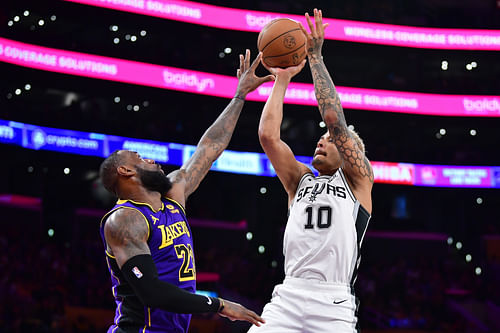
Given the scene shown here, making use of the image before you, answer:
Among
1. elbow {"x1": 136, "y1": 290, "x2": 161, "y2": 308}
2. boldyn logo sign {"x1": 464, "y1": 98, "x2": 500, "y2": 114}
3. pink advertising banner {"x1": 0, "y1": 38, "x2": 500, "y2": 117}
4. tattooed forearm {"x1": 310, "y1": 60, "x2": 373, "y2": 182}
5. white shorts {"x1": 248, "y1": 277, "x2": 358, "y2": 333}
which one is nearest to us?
elbow {"x1": 136, "y1": 290, "x2": 161, "y2": 308}

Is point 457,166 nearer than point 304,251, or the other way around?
point 304,251

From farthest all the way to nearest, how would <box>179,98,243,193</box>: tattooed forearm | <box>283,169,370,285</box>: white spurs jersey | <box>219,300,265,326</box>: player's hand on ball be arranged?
<box>179,98,243,193</box>: tattooed forearm → <box>283,169,370,285</box>: white spurs jersey → <box>219,300,265,326</box>: player's hand on ball

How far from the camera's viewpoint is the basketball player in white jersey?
373cm

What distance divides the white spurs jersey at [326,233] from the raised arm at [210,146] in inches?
31.1

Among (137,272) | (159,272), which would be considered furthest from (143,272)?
(159,272)

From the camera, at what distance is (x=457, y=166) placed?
18766 mm

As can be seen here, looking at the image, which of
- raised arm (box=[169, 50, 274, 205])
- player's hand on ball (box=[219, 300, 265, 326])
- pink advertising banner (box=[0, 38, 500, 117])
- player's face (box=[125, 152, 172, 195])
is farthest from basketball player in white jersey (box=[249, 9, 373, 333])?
pink advertising banner (box=[0, 38, 500, 117])

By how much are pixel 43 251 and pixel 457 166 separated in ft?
41.3

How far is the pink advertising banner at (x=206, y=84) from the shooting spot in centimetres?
1530

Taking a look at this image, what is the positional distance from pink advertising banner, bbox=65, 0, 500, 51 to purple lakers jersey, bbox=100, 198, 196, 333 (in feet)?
46.5

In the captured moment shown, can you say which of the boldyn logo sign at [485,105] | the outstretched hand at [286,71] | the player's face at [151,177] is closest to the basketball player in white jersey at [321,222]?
the outstretched hand at [286,71]

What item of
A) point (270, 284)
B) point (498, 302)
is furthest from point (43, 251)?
point (498, 302)

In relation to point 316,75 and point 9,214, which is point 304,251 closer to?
point 316,75

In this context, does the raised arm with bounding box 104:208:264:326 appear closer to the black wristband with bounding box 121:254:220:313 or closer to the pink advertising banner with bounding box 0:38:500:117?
the black wristband with bounding box 121:254:220:313
